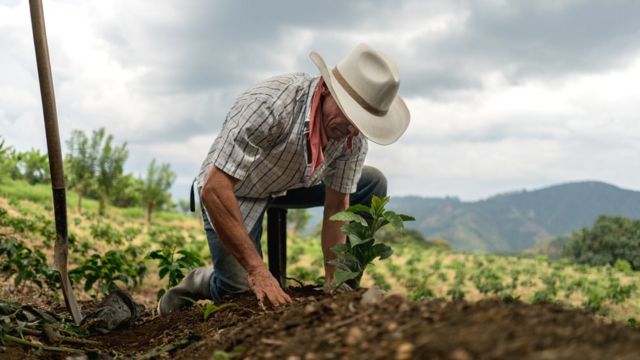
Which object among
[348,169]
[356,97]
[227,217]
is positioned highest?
[356,97]

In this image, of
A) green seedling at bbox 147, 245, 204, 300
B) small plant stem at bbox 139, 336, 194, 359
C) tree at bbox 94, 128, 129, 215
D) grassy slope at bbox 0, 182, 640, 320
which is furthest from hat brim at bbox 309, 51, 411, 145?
tree at bbox 94, 128, 129, 215

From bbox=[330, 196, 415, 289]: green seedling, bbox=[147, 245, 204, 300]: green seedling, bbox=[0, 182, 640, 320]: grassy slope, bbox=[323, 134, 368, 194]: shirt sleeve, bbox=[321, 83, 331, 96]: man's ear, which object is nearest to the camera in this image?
bbox=[330, 196, 415, 289]: green seedling

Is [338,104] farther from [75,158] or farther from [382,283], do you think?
[75,158]

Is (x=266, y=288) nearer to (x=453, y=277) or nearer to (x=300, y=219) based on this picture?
(x=453, y=277)

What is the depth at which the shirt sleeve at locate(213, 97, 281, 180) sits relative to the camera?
3324 mm

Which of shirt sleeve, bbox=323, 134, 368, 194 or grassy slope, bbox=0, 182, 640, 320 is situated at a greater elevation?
shirt sleeve, bbox=323, 134, 368, 194

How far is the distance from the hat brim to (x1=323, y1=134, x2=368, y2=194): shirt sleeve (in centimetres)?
52

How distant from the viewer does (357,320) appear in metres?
2.01

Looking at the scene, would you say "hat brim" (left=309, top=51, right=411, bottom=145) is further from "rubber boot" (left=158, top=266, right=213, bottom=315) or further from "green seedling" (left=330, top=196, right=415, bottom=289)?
"rubber boot" (left=158, top=266, right=213, bottom=315)

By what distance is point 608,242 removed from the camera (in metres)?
28.8

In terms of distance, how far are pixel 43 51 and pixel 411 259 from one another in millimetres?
9610

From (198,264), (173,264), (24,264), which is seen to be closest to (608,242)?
(198,264)

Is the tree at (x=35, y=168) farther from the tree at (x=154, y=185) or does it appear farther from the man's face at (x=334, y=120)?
the man's face at (x=334, y=120)

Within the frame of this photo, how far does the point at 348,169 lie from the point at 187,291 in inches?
60.2
